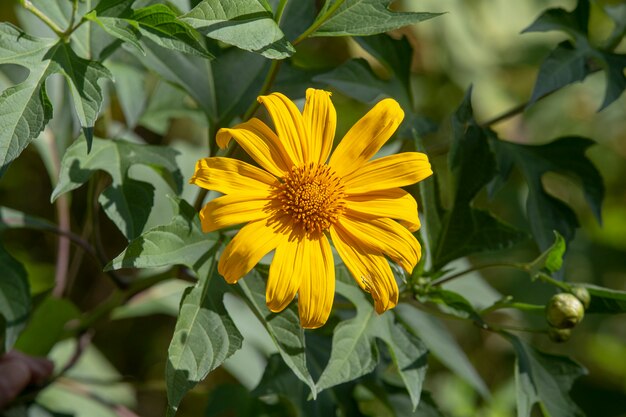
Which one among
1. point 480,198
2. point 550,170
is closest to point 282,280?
point 550,170

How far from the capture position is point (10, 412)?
984 millimetres

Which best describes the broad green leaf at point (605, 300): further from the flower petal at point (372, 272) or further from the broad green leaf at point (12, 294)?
the broad green leaf at point (12, 294)

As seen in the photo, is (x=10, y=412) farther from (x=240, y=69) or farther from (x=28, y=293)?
(x=240, y=69)

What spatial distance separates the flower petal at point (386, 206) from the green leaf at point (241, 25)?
0.48ft

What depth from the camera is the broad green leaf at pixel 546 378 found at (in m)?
0.83

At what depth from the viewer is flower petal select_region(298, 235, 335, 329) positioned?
68 cm

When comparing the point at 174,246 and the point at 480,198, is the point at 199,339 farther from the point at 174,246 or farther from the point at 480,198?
the point at 480,198

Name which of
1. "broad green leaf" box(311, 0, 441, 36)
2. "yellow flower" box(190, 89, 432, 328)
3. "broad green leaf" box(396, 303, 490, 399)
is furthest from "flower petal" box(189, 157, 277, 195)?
"broad green leaf" box(396, 303, 490, 399)

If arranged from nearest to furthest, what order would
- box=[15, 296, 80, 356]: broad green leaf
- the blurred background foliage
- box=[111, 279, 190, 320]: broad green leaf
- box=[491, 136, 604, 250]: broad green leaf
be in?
box=[491, 136, 604, 250]: broad green leaf, box=[15, 296, 80, 356]: broad green leaf, box=[111, 279, 190, 320]: broad green leaf, the blurred background foliage

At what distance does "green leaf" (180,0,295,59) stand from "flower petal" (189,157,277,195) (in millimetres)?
97

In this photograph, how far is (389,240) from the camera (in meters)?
0.72

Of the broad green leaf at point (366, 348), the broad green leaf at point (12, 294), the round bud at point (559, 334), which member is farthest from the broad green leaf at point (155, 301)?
the round bud at point (559, 334)

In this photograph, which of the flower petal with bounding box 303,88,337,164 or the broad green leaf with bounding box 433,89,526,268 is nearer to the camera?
the flower petal with bounding box 303,88,337,164

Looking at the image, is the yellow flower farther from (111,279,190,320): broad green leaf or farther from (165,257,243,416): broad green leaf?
(111,279,190,320): broad green leaf
